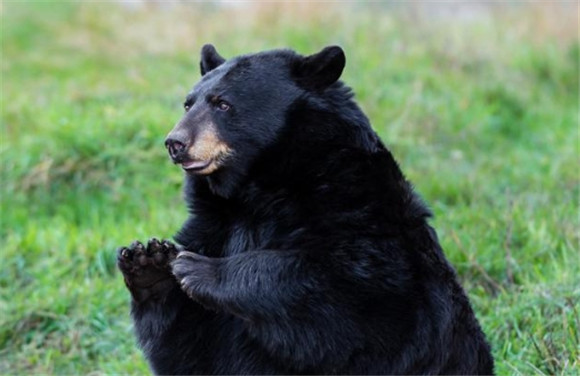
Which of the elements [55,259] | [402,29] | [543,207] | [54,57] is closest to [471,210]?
[543,207]

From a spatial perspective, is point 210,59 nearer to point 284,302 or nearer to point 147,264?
point 147,264

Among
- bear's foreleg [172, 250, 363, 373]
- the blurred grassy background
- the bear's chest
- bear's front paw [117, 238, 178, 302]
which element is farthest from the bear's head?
the blurred grassy background

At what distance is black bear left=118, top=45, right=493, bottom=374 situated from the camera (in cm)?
365

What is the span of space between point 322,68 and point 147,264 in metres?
1.05

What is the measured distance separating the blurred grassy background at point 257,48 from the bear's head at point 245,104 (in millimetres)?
1602

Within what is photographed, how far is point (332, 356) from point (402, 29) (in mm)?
8147

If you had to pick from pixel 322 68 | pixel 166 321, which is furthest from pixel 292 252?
pixel 322 68

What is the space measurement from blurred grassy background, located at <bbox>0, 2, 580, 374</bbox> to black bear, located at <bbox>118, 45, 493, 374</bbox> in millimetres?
962

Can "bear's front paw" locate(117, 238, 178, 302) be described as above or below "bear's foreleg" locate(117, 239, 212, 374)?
above

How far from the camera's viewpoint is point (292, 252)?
3693mm

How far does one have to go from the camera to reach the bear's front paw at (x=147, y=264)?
3.86m

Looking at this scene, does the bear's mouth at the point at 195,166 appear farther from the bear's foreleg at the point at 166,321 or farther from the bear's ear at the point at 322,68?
the bear's ear at the point at 322,68

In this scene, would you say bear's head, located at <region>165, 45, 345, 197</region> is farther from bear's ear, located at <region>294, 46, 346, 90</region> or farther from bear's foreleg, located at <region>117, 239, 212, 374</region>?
bear's foreleg, located at <region>117, 239, 212, 374</region>

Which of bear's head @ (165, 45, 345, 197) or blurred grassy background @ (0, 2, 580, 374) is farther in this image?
blurred grassy background @ (0, 2, 580, 374)
